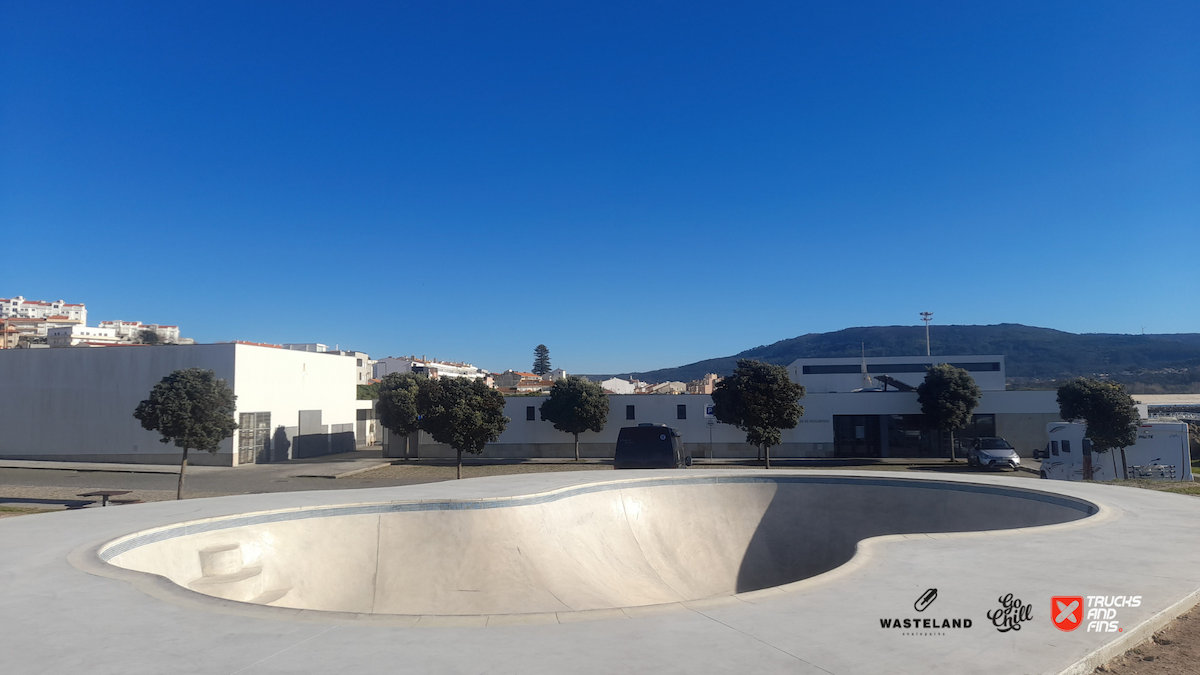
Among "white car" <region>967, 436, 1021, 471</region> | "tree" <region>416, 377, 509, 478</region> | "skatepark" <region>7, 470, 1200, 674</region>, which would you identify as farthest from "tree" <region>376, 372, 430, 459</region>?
"white car" <region>967, 436, 1021, 471</region>

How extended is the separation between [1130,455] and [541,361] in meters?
146

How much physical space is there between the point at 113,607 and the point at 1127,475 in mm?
29772

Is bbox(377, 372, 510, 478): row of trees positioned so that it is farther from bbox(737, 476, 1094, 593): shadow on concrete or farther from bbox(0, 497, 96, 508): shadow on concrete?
bbox(737, 476, 1094, 593): shadow on concrete

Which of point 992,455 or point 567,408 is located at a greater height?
point 567,408

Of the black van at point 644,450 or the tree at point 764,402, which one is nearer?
the black van at point 644,450

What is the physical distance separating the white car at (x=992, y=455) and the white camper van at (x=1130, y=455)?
541 centimetres

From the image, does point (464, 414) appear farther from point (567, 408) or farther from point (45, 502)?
point (45, 502)

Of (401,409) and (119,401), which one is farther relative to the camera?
(401,409)

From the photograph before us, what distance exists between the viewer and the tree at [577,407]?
36.1m

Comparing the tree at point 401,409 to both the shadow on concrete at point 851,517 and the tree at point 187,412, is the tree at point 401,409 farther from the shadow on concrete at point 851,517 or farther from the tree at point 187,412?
the shadow on concrete at point 851,517

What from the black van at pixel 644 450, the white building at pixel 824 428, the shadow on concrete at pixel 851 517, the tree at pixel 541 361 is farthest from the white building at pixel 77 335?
the shadow on concrete at pixel 851 517

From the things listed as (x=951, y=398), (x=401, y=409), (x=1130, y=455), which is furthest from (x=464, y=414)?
(x=951, y=398)

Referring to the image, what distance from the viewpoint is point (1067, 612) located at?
5129mm

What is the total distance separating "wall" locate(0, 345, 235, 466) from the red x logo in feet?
118
